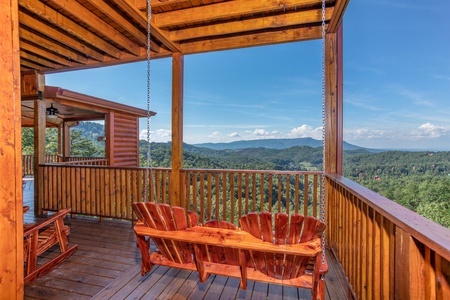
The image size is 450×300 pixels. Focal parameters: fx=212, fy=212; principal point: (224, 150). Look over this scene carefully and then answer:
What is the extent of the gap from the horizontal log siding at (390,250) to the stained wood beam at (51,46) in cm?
491

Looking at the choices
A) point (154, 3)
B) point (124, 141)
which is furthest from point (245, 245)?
point (124, 141)

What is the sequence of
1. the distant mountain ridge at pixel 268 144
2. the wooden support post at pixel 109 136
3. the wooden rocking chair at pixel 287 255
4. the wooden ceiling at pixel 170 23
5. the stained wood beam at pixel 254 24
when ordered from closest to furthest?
the wooden rocking chair at pixel 287 255 < the wooden ceiling at pixel 170 23 < the stained wood beam at pixel 254 24 < the distant mountain ridge at pixel 268 144 < the wooden support post at pixel 109 136

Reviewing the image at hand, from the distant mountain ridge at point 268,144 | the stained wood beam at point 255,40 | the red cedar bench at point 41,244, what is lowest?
the red cedar bench at point 41,244

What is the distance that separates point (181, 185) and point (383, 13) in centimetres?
449

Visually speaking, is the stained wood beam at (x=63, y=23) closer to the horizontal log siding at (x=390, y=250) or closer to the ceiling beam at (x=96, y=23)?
the ceiling beam at (x=96, y=23)

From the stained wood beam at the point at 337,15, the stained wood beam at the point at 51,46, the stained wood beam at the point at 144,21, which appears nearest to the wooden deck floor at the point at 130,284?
the stained wood beam at the point at 337,15

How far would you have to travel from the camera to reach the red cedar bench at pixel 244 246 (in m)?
1.40

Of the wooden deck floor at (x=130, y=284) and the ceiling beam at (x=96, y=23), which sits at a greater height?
the ceiling beam at (x=96, y=23)

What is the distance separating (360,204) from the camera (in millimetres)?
1657

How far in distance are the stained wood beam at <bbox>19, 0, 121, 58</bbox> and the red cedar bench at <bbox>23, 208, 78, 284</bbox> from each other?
2.57 metres

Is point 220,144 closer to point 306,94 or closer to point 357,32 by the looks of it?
point 306,94

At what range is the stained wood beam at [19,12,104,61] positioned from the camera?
2.97 m

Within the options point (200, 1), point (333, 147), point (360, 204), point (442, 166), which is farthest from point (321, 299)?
point (200, 1)

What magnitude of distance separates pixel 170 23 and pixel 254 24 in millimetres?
1119
